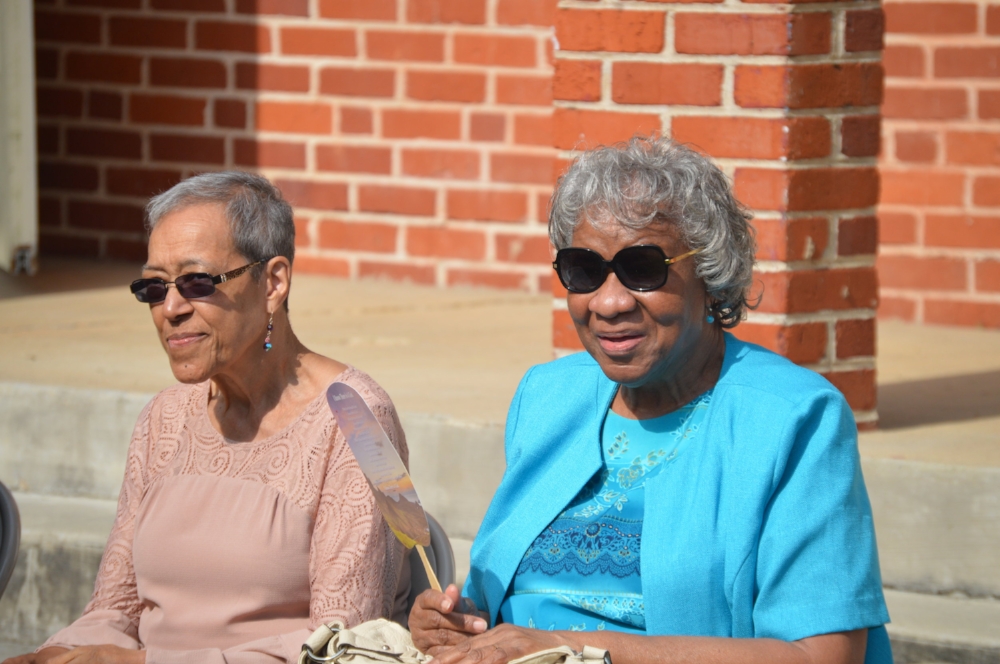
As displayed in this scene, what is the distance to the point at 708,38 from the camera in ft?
12.0

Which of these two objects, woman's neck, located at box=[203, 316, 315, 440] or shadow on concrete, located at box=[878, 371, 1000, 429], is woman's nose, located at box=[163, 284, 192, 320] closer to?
woman's neck, located at box=[203, 316, 315, 440]

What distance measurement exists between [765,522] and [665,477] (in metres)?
0.21

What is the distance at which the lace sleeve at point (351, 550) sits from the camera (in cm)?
262

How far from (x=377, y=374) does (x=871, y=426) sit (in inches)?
64.0

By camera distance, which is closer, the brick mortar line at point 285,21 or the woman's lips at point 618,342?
the woman's lips at point 618,342

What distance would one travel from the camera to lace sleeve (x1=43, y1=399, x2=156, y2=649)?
281 cm

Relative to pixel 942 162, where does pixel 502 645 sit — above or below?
below

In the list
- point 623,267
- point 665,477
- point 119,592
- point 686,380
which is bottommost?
point 119,592

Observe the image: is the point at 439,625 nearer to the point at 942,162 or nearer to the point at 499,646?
the point at 499,646

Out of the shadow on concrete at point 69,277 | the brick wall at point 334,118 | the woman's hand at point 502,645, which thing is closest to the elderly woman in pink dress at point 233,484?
the woman's hand at point 502,645

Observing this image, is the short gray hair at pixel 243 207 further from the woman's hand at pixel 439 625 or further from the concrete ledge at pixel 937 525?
the concrete ledge at pixel 937 525

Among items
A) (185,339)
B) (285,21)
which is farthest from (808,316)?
(285,21)

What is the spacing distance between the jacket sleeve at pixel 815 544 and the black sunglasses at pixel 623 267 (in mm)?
344

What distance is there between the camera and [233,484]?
9.14ft
